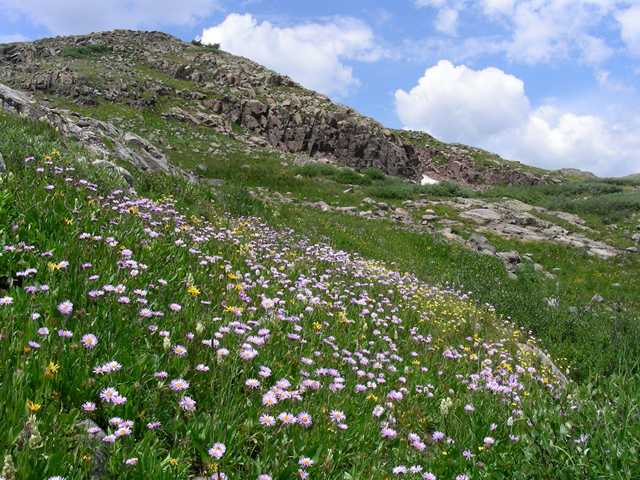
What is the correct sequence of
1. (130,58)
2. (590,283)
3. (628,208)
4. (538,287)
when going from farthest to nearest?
(130,58) → (628,208) → (590,283) → (538,287)

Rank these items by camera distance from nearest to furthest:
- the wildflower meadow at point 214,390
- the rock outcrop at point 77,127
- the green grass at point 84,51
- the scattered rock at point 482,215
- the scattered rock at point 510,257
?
the wildflower meadow at point 214,390
the rock outcrop at point 77,127
the scattered rock at point 510,257
the scattered rock at point 482,215
the green grass at point 84,51

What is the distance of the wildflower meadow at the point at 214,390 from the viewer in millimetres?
1995

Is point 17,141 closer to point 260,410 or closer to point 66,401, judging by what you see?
point 66,401

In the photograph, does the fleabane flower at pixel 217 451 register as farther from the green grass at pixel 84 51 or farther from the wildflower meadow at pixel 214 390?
the green grass at pixel 84 51

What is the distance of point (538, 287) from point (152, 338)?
12.3m

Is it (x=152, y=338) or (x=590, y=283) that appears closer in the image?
(x=152, y=338)

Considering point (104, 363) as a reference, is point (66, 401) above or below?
below

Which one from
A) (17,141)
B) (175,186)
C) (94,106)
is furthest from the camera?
(94,106)

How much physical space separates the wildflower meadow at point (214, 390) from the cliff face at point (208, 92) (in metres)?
45.0

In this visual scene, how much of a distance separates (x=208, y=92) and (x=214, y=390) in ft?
193

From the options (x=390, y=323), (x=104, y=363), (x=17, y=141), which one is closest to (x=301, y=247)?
(x=390, y=323)

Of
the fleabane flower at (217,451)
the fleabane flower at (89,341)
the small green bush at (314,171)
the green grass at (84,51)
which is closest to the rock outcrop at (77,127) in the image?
the fleabane flower at (89,341)

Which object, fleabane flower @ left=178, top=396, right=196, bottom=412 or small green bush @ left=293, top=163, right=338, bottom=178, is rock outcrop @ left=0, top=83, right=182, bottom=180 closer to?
fleabane flower @ left=178, top=396, right=196, bottom=412

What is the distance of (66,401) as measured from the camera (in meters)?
2.16
